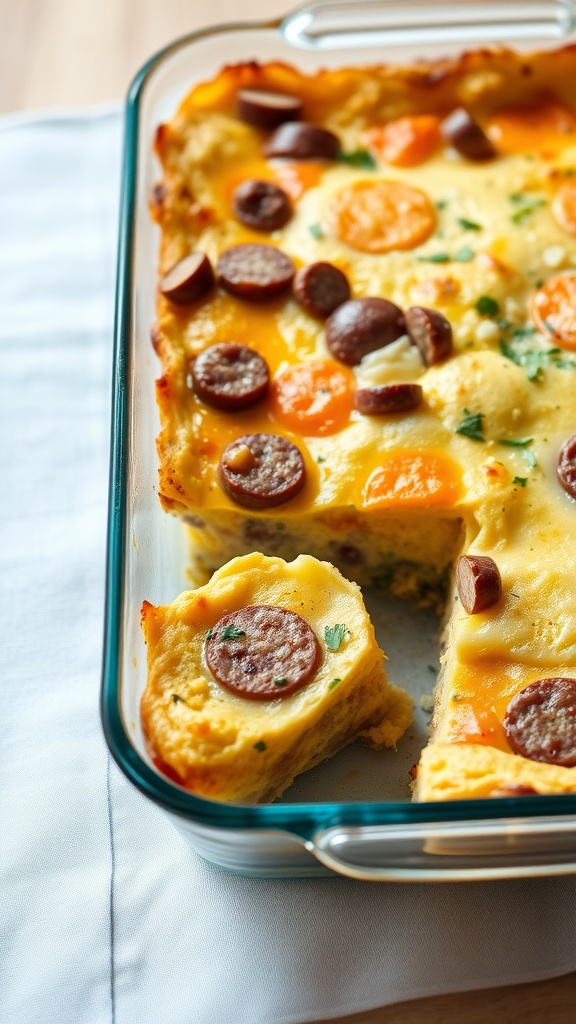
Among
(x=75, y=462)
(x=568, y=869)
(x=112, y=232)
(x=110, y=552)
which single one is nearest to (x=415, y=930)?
(x=568, y=869)

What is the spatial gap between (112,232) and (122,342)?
1575mm

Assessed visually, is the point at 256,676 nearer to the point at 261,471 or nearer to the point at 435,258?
the point at 261,471

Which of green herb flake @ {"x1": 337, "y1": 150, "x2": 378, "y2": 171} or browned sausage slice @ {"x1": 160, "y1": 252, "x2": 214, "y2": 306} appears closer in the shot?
browned sausage slice @ {"x1": 160, "y1": 252, "x2": 214, "y2": 306}

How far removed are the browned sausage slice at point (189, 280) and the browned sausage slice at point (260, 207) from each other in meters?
0.32

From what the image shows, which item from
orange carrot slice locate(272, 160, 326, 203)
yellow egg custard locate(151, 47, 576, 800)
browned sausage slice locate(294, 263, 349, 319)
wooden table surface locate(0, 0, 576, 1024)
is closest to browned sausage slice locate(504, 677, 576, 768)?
yellow egg custard locate(151, 47, 576, 800)

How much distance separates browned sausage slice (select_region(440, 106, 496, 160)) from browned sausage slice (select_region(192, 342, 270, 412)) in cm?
128

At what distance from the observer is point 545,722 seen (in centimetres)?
265

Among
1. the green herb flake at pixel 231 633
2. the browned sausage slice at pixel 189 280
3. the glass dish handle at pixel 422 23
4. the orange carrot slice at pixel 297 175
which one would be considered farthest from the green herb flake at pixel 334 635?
the glass dish handle at pixel 422 23

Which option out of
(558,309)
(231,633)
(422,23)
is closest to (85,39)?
(422,23)

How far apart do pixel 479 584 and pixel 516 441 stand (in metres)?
0.57

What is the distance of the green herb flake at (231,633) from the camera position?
2746 mm

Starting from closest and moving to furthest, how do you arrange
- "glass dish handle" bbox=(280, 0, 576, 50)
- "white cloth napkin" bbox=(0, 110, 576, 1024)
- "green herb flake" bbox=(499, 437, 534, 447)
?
"white cloth napkin" bbox=(0, 110, 576, 1024)
"green herb flake" bbox=(499, 437, 534, 447)
"glass dish handle" bbox=(280, 0, 576, 50)

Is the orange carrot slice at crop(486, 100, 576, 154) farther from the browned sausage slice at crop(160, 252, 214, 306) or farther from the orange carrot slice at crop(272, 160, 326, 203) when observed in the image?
the browned sausage slice at crop(160, 252, 214, 306)

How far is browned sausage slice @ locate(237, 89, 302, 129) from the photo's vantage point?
13.1ft
